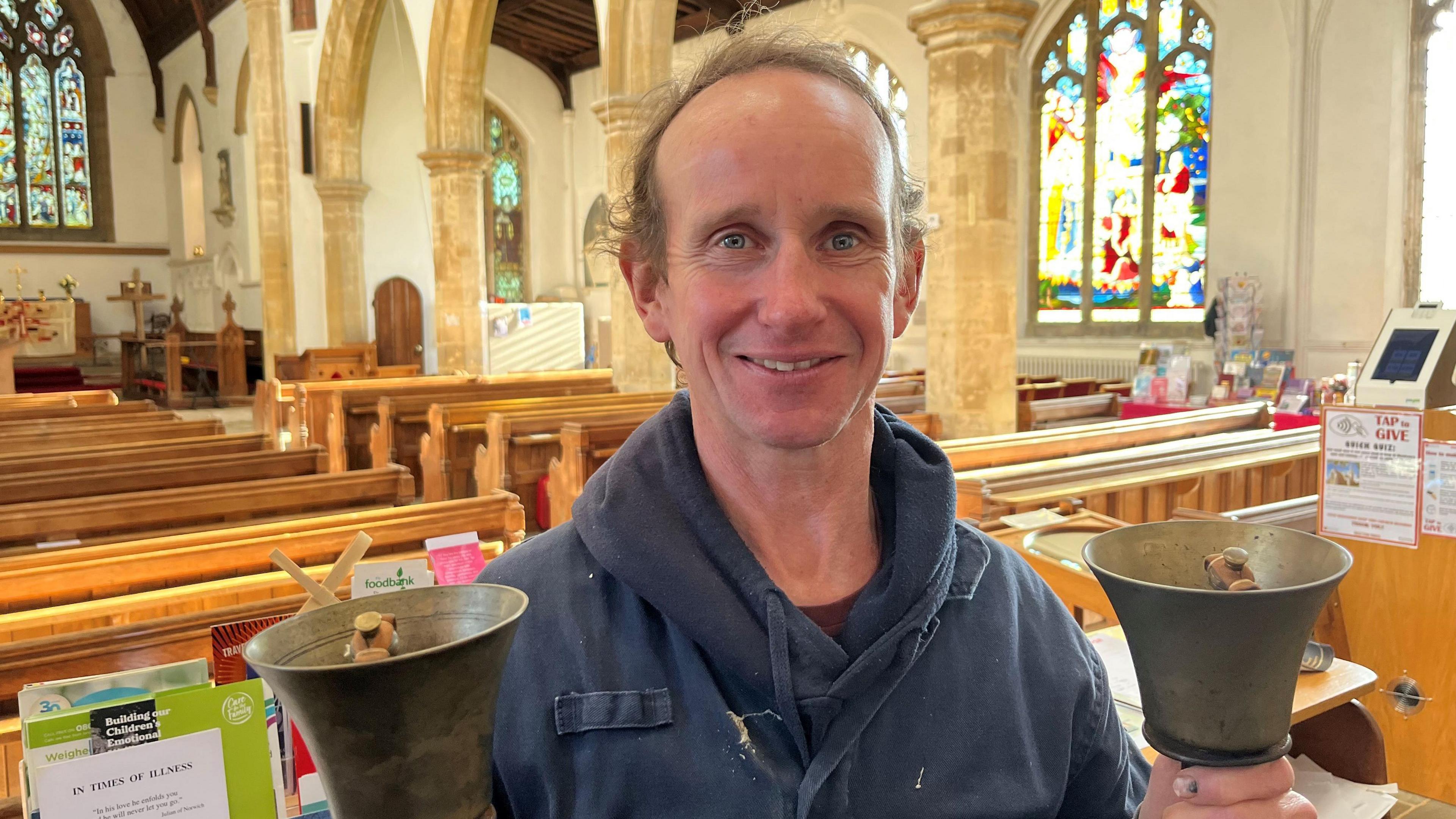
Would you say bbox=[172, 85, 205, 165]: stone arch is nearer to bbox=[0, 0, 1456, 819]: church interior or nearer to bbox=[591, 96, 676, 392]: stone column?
bbox=[0, 0, 1456, 819]: church interior

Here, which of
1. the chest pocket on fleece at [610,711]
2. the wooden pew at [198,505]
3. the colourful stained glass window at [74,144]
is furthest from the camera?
the colourful stained glass window at [74,144]

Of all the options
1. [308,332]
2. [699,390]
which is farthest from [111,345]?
[699,390]

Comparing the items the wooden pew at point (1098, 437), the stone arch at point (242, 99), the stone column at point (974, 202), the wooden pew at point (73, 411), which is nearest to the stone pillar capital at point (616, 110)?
the stone column at point (974, 202)

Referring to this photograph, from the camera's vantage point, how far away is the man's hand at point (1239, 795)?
737mm

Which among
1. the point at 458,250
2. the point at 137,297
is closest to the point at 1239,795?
the point at 458,250

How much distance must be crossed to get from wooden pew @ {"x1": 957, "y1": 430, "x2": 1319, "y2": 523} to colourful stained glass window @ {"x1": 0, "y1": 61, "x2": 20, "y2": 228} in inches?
769

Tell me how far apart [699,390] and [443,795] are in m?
0.46

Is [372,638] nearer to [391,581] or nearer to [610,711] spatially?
[610,711]

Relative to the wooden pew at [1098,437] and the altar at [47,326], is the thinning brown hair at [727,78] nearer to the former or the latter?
the wooden pew at [1098,437]

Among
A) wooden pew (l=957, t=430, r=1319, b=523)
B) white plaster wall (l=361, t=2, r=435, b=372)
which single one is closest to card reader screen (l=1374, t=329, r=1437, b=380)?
wooden pew (l=957, t=430, r=1319, b=523)

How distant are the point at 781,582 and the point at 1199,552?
1.29 ft

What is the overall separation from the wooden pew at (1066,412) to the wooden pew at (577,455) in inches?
108

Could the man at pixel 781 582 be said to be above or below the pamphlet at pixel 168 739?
above

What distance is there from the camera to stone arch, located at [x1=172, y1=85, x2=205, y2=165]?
16938 millimetres
